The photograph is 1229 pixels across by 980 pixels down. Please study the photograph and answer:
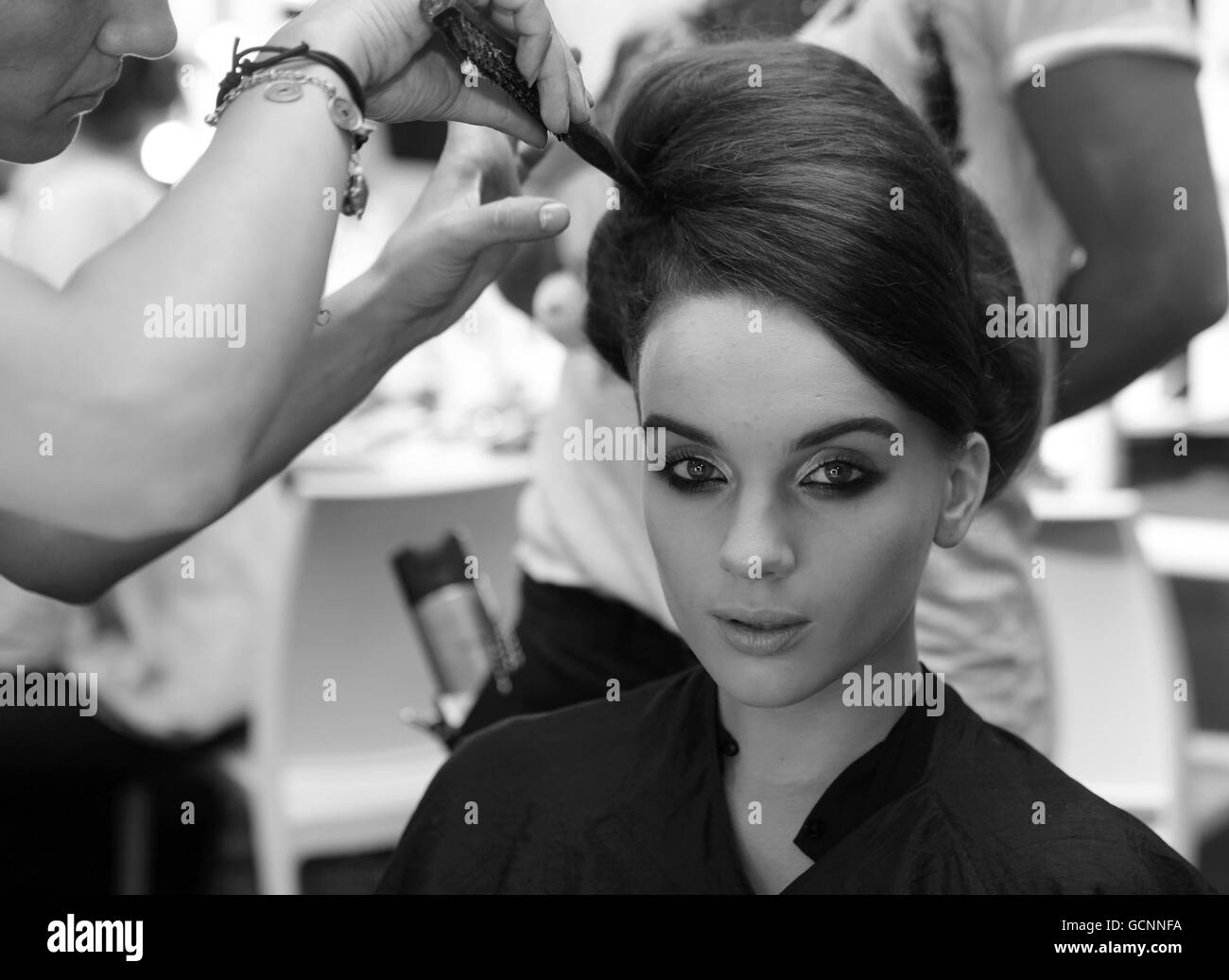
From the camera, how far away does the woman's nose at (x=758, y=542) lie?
37.4 inches

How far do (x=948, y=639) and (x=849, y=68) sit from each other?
1.65 feet

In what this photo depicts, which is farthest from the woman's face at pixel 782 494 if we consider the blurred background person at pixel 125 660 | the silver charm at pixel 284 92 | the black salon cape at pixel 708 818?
the blurred background person at pixel 125 660

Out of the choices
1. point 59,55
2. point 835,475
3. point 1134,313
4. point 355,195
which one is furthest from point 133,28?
point 1134,313

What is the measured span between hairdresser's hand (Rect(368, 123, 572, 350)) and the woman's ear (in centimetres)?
38

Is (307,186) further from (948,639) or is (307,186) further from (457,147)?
(948,639)

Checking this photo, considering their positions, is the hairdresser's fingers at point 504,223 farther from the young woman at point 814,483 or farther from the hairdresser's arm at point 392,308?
the young woman at point 814,483

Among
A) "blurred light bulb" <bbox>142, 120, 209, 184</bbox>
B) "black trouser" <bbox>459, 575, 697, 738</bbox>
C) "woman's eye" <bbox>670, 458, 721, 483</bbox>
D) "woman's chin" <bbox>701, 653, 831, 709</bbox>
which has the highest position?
"blurred light bulb" <bbox>142, 120, 209, 184</bbox>

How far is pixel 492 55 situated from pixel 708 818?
2.01 ft

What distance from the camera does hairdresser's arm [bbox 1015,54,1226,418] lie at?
3.48ft

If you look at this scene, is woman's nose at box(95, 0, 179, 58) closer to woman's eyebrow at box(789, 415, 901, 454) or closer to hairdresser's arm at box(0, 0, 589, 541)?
hairdresser's arm at box(0, 0, 589, 541)

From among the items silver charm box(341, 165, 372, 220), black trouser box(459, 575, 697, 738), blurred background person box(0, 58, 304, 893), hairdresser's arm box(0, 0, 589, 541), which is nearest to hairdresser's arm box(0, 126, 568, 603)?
silver charm box(341, 165, 372, 220)

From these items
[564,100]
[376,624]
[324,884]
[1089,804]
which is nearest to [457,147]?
[564,100]

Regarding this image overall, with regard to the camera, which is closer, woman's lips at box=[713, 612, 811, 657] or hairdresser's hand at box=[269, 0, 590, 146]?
hairdresser's hand at box=[269, 0, 590, 146]

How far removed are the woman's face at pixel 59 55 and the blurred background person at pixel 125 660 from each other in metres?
0.66
